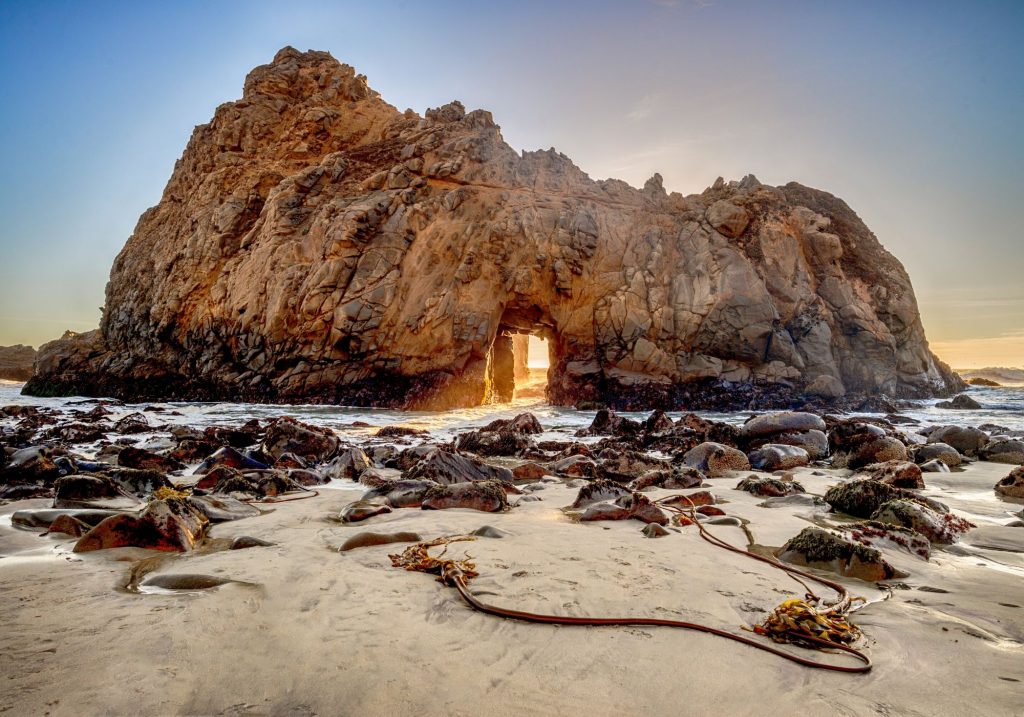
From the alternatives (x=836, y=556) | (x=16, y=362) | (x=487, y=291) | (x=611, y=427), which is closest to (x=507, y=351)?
(x=487, y=291)

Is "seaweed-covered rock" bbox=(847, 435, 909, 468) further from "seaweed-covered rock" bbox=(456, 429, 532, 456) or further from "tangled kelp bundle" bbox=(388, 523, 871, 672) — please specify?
"tangled kelp bundle" bbox=(388, 523, 871, 672)

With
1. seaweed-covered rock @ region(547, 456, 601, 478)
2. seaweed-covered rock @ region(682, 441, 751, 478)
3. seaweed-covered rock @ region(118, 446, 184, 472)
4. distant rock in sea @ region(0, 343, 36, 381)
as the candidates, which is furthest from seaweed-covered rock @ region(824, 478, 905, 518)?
distant rock in sea @ region(0, 343, 36, 381)

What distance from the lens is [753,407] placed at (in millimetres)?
18375

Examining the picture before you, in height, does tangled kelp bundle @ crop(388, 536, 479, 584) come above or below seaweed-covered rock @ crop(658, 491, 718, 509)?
above

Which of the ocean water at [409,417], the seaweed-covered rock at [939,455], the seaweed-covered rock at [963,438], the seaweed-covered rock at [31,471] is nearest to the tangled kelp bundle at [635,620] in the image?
the seaweed-covered rock at [31,471]

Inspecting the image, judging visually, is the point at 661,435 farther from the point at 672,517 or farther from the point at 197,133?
the point at 197,133

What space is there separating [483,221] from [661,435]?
44.5 feet

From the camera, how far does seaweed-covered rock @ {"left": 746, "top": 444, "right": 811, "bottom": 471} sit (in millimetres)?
7562

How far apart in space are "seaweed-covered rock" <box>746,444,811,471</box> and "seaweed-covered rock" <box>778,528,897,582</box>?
15.3 ft

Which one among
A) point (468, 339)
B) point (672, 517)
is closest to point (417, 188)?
point (468, 339)

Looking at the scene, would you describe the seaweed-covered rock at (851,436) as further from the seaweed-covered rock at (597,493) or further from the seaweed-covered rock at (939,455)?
the seaweed-covered rock at (597,493)

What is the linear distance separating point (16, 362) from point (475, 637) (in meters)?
55.3

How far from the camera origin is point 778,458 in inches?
300

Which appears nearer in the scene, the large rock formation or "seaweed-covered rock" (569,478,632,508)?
"seaweed-covered rock" (569,478,632,508)
